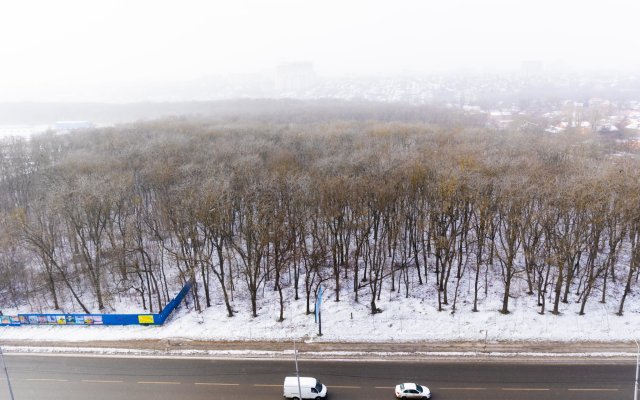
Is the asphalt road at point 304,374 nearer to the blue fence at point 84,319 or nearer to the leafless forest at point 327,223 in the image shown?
the blue fence at point 84,319

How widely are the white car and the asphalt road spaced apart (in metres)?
0.99

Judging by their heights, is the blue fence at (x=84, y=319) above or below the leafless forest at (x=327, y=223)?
below

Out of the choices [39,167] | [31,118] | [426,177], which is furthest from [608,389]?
[31,118]

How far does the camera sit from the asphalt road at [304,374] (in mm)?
31578

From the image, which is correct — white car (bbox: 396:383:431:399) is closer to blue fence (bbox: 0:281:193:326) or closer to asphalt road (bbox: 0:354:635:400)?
asphalt road (bbox: 0:354:635:400)

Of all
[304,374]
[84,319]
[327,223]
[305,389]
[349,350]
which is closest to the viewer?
[305,389]

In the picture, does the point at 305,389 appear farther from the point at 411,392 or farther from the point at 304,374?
the point at 411,392

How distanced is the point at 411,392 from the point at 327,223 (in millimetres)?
17313

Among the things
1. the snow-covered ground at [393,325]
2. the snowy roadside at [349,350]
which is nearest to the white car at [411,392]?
the snowy roadside at [349,350]

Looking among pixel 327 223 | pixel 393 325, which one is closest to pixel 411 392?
pixel 393 325

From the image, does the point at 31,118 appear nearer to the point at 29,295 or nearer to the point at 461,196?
the point at 29,295

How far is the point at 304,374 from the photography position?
3419 cm

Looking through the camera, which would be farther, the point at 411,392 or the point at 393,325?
the point at 393,325

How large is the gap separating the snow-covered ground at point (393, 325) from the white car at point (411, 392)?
7.84 metres
